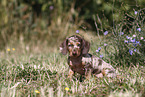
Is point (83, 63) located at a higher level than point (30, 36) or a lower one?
lower

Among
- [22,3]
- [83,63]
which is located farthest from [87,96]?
[22,3]

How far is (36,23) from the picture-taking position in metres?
7.25

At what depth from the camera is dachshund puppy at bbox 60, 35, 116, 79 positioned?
113 inches

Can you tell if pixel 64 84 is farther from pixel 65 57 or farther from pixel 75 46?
pixel 65 57

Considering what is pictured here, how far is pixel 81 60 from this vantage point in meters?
2.99

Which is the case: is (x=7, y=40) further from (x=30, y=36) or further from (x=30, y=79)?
(x=30, y=79)

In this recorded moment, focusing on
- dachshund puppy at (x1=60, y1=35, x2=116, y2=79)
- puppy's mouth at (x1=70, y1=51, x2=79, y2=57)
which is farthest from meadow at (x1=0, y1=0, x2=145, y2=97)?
puppy's mouth at (x1=70, y1=51, x2=79, y2=57)

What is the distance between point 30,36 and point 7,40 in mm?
749

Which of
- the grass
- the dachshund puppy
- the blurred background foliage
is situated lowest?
the grass

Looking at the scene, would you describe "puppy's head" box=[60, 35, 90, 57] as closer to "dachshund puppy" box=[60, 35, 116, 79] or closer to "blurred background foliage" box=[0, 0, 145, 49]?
"dachshund puppy" box=[60, 35, 116, 79]

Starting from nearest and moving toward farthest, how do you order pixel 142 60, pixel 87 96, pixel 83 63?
pixel 87 96, pixel 83 63, pixel 142 60

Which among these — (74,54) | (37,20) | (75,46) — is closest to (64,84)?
(74,54)

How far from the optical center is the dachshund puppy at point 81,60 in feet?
9.43

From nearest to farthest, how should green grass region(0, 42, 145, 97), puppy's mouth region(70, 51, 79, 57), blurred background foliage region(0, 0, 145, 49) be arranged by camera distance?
1. green grass region(0, 42, 145, 97)
2. puppy's mouth region(70, 51, 79, 57)
3. blurred background foliage region(0, 0, 145, 49)
